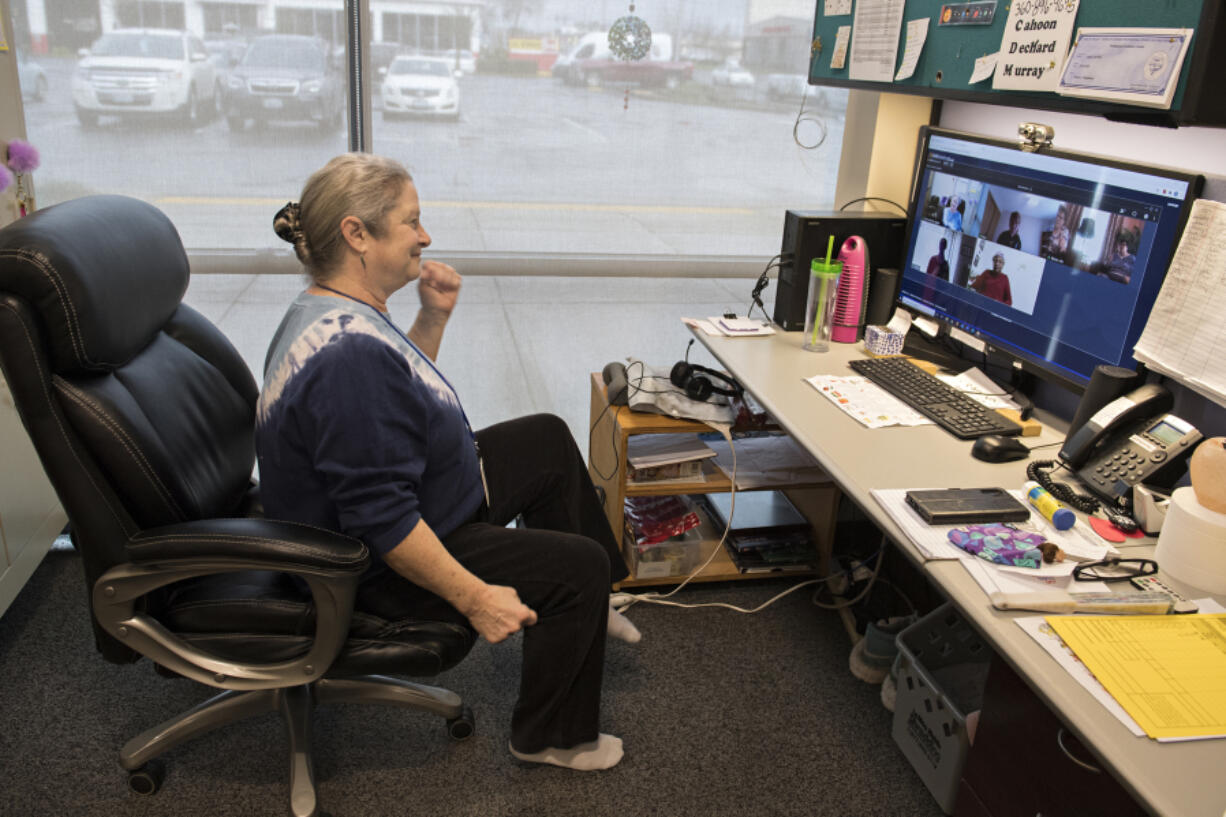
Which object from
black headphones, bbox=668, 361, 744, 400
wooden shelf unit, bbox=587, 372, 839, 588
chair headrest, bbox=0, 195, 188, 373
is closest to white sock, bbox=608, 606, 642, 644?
wooden shelf unit, bbox=587, 372, 839, 588

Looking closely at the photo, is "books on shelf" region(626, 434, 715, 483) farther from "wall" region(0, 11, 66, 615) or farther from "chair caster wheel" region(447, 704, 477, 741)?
"wall" region(0, 11, 66, 615)

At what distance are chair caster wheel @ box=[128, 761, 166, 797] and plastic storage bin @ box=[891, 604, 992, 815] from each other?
4.77ft

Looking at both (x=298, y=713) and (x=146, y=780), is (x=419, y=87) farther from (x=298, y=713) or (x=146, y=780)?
(x=146, y=780)

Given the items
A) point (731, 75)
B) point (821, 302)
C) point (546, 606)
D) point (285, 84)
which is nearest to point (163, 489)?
point (546, 606)

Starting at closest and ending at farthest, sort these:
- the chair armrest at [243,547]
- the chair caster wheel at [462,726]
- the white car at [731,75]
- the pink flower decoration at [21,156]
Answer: the chair armrest at [243,547] → the chair caster wheel at [462,726] → the pink flower decoration at [21,156] → the white car at [731,75]

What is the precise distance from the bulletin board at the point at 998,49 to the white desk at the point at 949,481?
62 cm

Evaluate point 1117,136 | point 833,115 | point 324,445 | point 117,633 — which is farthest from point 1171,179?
point 117,633

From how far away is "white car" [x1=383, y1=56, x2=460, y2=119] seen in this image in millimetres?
2465

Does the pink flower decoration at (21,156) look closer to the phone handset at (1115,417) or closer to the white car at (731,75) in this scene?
the white car at (731,75)

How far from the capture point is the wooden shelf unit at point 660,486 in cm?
227

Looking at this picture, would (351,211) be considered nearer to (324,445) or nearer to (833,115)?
(324,445)

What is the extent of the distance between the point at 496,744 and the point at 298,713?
0.40 metres

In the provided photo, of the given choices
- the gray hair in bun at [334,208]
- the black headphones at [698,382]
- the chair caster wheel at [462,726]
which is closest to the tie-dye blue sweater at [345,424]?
the gray hair in bun at [334,208]

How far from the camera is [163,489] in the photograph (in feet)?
4.76
